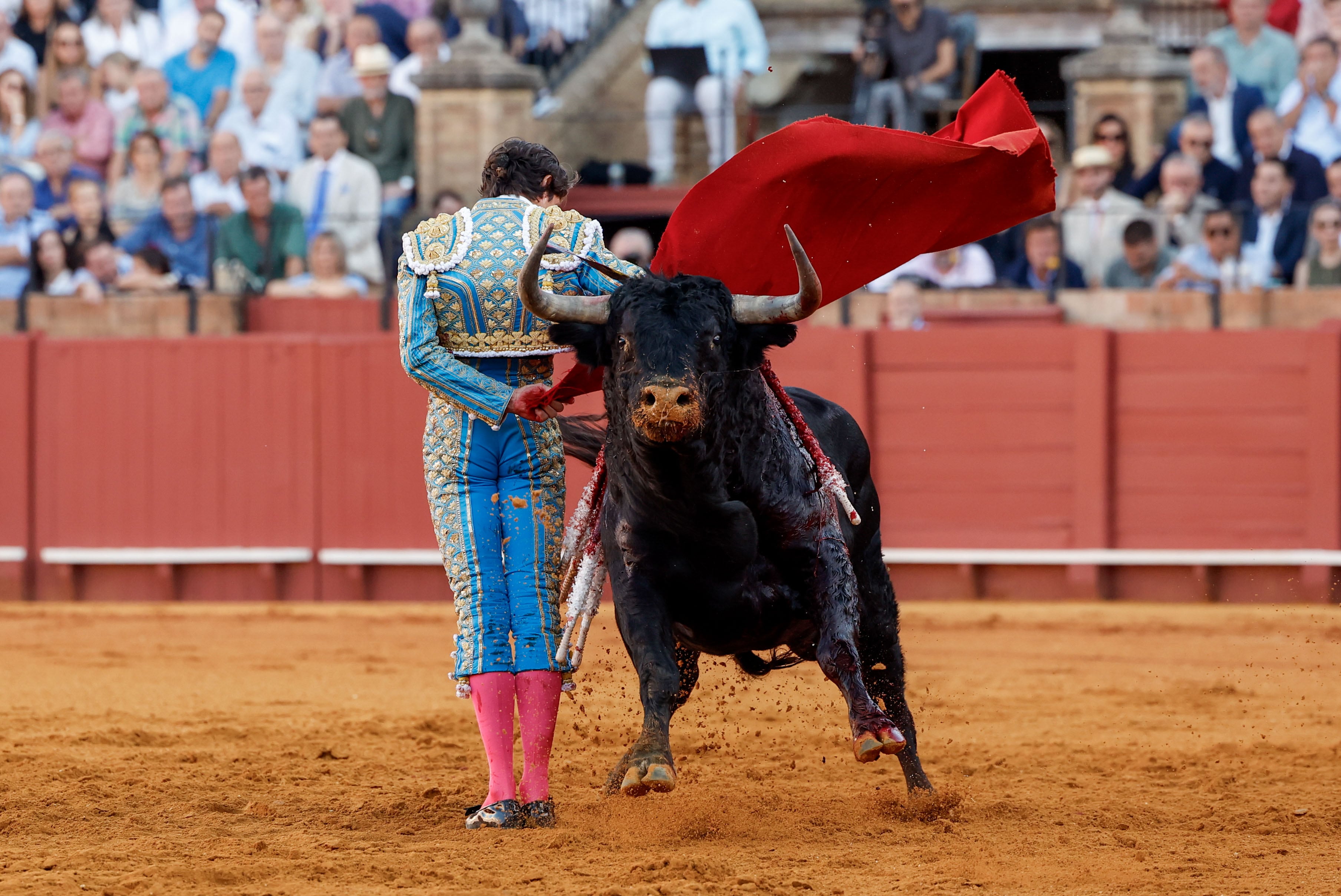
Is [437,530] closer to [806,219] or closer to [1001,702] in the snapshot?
[806,219]

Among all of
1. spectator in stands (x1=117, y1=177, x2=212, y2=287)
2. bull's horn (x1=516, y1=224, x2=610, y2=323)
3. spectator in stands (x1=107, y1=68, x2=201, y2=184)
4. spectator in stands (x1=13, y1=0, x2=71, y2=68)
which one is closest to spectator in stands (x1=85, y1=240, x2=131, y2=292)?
spectator in stands (x1=117, y1=177, x2=212, y2=287)

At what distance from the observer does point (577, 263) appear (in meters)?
3.86

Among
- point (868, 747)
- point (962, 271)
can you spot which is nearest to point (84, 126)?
point (962, 271)

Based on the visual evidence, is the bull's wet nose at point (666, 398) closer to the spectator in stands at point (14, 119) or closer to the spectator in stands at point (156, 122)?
the spectator in stands at point (156, 122)

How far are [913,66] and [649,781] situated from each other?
24.2ft

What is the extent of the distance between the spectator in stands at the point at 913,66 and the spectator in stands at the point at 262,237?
3176 millimetres

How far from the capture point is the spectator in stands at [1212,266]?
29.3ft

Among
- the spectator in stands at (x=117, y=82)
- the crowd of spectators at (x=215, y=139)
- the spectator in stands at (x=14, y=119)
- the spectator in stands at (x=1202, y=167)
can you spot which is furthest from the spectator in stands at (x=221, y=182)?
the spectator in stands at (x=1202, y=167)

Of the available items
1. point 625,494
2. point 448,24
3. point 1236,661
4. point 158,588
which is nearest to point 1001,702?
point 1236,661

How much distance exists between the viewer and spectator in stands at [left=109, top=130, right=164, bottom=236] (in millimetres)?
10461

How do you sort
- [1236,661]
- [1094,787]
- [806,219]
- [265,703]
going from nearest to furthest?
1. [806,219]
2. [1094,787]
3. [265,703]
4. [1236,661]

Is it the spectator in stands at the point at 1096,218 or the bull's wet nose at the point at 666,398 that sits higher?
the spectator in stands at the point at 1096,218

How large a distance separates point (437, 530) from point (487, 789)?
0.76 metres

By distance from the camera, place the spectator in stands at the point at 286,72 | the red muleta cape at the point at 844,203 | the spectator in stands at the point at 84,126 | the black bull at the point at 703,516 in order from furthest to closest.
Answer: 1. the spectator in stands at the point at 84,126
2. the spectator in stands at the point at 286,72
3. the red muleta cape at the point at 844,203
4. the black bull at the point at 703,516
